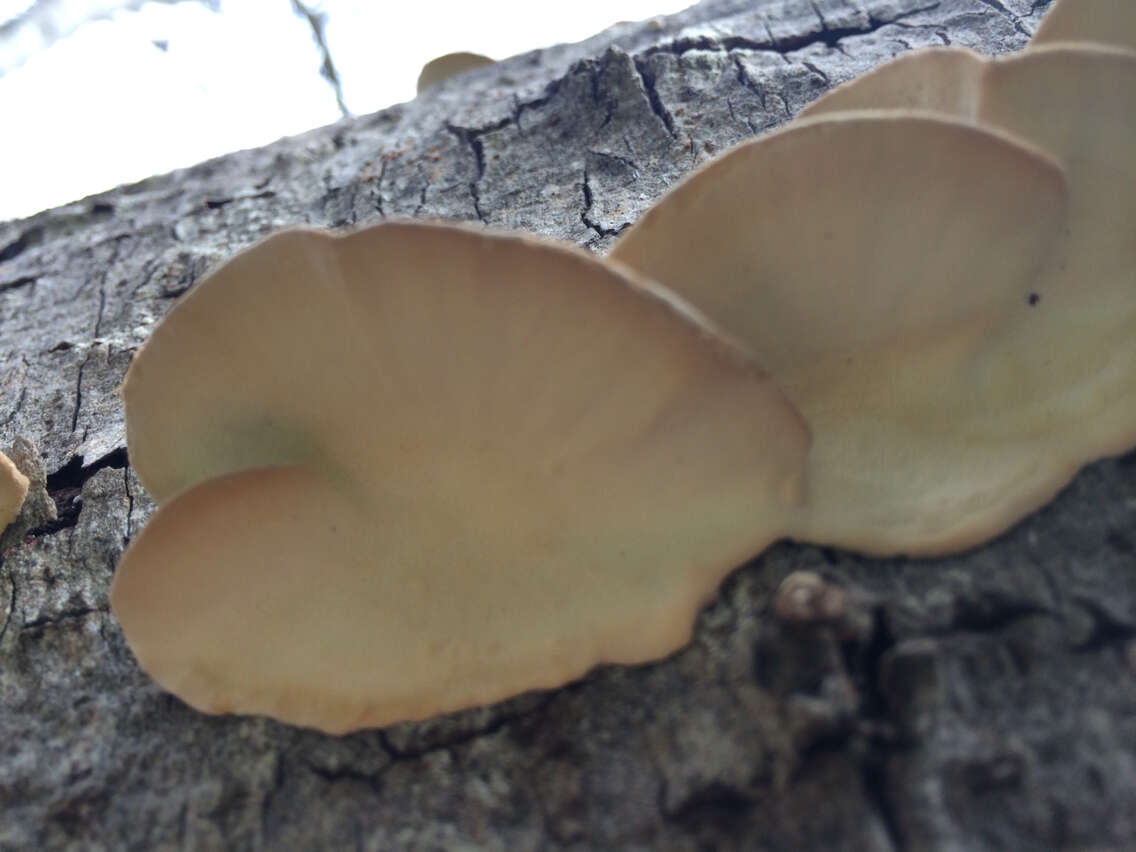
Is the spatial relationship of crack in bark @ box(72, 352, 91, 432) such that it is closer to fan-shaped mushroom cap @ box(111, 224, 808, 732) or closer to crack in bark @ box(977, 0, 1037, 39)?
fan-shaped mushroom cap @ box(111, 224, 808, 732)

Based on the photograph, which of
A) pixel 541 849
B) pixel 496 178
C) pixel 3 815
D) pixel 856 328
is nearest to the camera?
pixel 541 849

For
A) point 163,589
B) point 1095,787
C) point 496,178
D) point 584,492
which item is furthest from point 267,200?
point 1095,787

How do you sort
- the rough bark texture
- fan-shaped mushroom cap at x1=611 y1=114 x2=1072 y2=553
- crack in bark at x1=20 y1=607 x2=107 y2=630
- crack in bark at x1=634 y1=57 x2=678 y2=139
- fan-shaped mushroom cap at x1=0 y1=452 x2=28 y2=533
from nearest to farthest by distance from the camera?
the rough bark texture
fan-shaped mushroom cap at x1=611 y1=114 x2=1072 y2=553
crack in bark at x1=20 y1=607 x2=107 y2=630
fan-shaped mushroom cap at x1=0 y1=452 x2=28 y2=533
crack in bark at x1=634 y1=57 x2=678 y2=139

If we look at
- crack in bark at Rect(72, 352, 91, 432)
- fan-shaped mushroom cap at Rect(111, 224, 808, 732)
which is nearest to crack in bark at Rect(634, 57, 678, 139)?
fan-shaped mushroom cap at Rect(111, 224, 808, 732)

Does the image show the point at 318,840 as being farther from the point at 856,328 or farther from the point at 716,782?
the point at 856,328

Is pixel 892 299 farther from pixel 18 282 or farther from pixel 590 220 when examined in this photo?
pixel 18 282

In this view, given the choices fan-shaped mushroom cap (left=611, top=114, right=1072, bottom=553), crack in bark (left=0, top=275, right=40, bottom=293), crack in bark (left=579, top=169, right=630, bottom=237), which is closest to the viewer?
fan-shaped mushroom cap (left=611, top=114, right=1072, bottom=553)

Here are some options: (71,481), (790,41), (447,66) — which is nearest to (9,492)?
(71,481)
